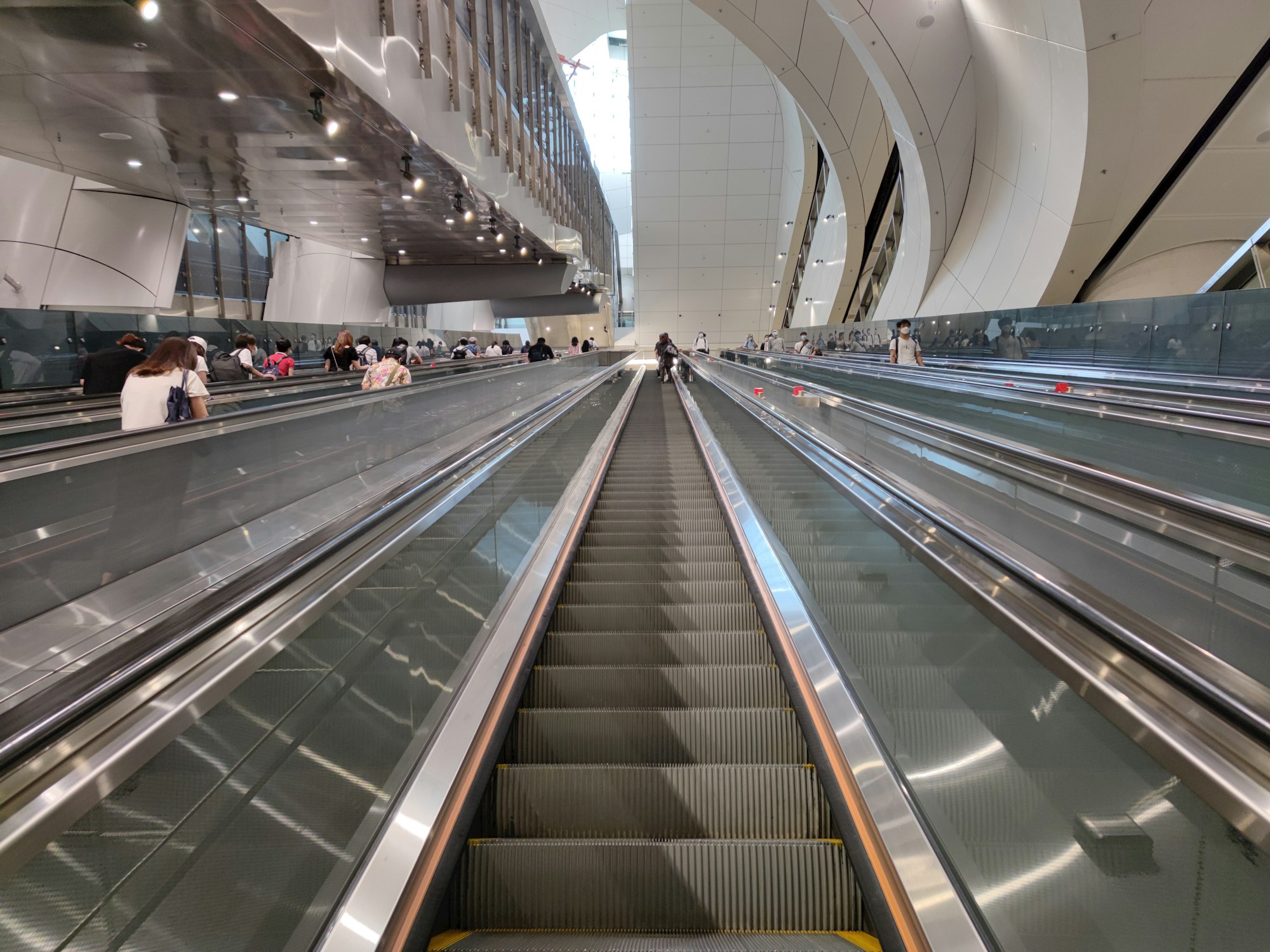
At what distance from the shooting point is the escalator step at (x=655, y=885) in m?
2.55

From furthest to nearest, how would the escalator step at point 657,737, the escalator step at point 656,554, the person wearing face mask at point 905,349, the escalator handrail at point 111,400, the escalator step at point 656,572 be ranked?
the person wearing face mask at point 905,349
the escalator step at point 656,554
the escalator step at point 656,572
the escalator handrail at point 111,400
the escalator step at point 657,737

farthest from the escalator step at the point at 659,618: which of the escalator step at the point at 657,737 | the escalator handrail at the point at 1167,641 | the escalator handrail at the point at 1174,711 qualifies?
the escalator handrail at the point at 1174,711

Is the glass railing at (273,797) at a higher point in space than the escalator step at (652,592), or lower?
higher

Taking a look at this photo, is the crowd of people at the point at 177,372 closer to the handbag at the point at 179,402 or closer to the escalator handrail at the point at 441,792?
the handbag at the point at 179,402

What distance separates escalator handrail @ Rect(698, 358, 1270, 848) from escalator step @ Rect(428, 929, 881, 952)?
1.28m

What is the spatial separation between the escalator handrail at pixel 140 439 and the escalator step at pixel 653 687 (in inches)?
74.8

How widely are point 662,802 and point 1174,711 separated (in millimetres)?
2138

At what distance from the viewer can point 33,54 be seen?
741cm

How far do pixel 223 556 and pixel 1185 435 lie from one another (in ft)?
12.8

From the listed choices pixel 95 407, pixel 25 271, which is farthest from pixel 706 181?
pixel 95 407

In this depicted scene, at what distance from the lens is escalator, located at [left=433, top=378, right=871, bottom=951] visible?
2.55 m

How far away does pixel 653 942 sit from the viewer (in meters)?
2.35

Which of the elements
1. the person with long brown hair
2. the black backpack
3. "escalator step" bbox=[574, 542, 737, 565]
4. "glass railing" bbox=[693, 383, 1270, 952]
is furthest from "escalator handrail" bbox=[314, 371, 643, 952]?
the person with long brown hair

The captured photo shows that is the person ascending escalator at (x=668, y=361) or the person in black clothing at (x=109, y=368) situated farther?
the person ascending escalator at (x=668, y=361)
